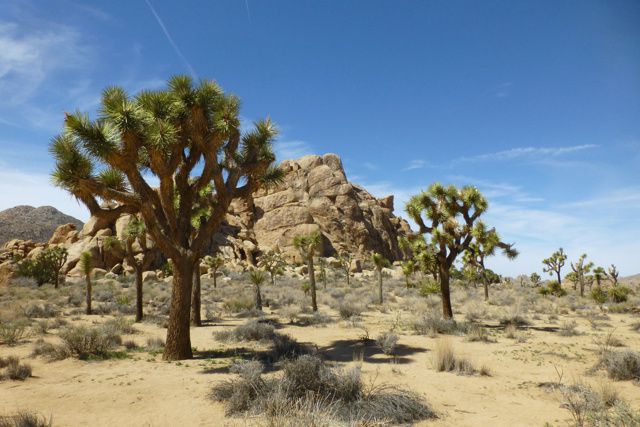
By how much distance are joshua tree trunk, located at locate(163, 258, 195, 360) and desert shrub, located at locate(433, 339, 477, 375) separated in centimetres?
621

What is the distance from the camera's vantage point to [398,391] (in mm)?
6477

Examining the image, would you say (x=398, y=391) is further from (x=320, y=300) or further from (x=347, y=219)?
(x=347, y=219)

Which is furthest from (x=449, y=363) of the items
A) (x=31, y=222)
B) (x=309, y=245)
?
(x=31, y=222)

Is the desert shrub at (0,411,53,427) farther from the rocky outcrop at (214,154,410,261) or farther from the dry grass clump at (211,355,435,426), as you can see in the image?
the rocky outcrop at (214,154,410,261)

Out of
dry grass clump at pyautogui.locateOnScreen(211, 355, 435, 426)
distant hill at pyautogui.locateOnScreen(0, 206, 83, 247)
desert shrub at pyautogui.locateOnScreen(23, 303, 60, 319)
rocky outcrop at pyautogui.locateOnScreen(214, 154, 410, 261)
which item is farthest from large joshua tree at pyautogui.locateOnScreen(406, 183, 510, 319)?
distant hill at pyautogui.locateOnScreen(0, 206, 83, 247)

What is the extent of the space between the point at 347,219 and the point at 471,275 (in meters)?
27.4

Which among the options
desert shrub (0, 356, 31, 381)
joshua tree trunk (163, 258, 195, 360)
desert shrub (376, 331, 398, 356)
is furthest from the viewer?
desert shrub (376, 331, 398, 356)

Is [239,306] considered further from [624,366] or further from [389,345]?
[624,366]

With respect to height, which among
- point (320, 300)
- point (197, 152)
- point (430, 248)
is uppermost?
point (197, 152)

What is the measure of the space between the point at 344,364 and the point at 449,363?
2.39 metres

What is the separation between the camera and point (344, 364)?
360 inches

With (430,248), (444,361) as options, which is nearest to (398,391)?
(444,361)

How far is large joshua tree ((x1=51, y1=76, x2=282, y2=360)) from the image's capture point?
902 cm

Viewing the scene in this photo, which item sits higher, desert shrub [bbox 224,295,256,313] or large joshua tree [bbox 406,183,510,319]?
large joshua tree [bbox 406,183,510,319]
